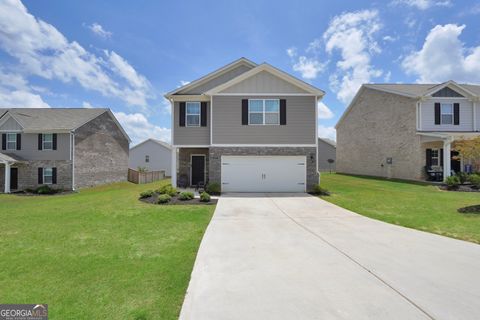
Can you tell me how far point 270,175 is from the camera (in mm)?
14234

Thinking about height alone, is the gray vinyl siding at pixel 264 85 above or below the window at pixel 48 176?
above

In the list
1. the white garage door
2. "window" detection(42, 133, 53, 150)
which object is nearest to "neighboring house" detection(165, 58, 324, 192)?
the white garage door

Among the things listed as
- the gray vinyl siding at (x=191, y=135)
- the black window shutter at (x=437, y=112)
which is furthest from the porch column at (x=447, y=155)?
the gray vinyl siding at (x=191, y=135)

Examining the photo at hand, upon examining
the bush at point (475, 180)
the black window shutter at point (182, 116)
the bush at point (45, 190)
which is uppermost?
the black window shutter at point (182, 116)

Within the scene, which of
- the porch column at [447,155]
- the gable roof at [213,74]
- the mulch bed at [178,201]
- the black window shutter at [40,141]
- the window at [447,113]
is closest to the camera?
the mulch bed at [178,201]

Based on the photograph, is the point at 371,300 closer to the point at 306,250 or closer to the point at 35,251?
the point at 306,250

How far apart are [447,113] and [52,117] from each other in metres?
34.0

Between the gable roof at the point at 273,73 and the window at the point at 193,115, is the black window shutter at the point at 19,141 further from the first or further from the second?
the gable roof at the point at 273,73

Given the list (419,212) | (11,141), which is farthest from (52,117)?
(419,212)

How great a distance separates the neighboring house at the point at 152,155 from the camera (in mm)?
35438

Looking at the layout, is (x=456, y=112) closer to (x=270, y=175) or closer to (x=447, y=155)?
(x=447, y=155)

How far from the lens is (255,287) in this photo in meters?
3.71

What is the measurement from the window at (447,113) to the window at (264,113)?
14.8 metres

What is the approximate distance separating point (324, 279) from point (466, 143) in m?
12.6
